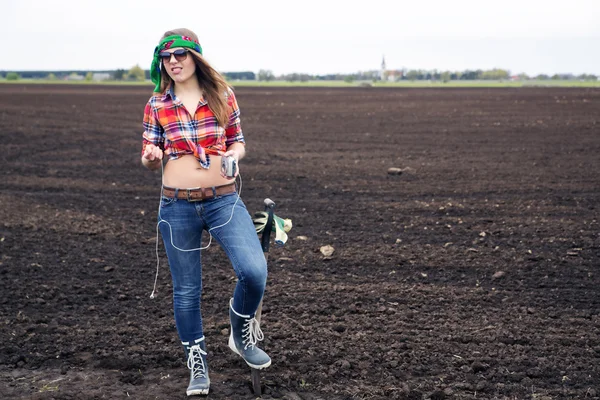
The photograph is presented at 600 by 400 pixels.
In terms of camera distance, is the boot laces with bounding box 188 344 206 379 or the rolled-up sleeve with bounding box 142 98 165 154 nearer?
the rolled-up sleeve with bounding box 142 98 165 154

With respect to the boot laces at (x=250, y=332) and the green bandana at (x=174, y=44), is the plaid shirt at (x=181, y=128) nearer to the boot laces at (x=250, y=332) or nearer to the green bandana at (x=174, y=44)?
the green bandana at (x=174, y=44)

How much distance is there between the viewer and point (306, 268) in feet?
24.8

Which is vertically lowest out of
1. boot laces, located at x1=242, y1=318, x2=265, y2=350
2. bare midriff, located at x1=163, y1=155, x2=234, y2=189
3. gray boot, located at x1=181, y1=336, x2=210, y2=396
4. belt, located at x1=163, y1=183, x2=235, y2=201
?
gray boot, located at x1=181, y1=336, x2=210, y2=396

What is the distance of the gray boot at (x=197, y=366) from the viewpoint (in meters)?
4.27

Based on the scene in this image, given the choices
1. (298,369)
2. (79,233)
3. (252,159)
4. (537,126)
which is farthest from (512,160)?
(298,369)

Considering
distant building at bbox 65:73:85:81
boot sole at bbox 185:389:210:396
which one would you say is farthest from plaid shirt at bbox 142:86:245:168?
distant building at bbox 65:73:85:81

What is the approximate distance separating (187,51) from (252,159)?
12.1m

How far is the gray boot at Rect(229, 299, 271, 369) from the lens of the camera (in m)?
4.16

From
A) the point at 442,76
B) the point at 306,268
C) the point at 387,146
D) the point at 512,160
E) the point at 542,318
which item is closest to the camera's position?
the point at 542,318

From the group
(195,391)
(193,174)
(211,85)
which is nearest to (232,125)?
(211,85)

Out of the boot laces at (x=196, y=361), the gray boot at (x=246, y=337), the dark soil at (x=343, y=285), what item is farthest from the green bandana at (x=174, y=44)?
the dark soil at (x=343, y=285)

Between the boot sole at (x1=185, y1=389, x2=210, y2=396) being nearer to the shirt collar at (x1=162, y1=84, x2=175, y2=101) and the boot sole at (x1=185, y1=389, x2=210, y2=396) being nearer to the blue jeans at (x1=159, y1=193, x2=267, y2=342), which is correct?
the blue jeans at (x1=159, y1=193, x2=267, y2=342)

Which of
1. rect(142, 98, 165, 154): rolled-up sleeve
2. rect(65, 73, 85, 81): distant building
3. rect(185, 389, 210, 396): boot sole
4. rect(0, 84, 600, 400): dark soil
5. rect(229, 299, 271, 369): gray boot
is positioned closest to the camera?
rect(142, 98, 165, 154): rolled-up sleeve

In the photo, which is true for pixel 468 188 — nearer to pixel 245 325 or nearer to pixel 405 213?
Result: pixel 405 213
